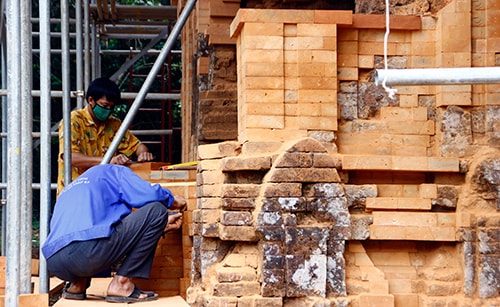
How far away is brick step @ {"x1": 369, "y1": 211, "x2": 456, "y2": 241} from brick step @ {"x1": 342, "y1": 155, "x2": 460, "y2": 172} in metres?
0.31

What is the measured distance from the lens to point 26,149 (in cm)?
663

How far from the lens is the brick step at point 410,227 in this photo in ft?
21.0

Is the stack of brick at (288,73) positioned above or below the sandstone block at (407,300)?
above

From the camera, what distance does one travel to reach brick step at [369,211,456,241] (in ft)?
21.0

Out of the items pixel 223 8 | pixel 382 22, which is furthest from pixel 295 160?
pixel 223 8

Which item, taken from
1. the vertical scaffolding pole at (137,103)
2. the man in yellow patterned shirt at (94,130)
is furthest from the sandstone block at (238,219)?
the man in yellow patterned shirt at (94,130)

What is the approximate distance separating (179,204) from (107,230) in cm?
97

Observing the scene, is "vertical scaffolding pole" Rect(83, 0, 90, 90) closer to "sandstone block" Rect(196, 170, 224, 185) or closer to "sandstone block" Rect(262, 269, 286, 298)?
"sandstone block" Rect(196, 170, 224, 185)

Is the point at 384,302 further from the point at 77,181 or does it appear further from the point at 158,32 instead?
the point at 158,32

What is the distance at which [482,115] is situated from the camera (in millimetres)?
6613

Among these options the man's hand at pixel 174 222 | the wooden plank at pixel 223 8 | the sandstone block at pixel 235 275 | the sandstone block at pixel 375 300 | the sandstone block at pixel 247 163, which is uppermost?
the wooden plank at pixel 223 8

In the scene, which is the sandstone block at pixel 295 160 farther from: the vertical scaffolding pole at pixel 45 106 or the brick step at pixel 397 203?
the vertical scaffolding pole at pixel 45 106

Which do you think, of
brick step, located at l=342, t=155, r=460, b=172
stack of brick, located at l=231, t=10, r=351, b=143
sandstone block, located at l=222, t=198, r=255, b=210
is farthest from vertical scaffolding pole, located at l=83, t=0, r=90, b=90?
brick step, located at l=342, t=155, r=460, b=172

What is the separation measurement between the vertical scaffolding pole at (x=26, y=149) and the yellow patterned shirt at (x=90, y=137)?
183 cm
